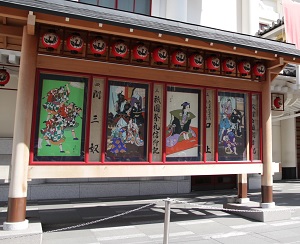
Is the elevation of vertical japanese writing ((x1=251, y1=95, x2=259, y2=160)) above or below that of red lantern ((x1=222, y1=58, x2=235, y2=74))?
below

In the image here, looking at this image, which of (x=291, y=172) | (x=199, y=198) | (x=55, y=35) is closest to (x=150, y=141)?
(x=55, y=35)

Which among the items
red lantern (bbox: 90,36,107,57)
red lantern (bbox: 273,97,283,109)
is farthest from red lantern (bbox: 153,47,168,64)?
red lantern (bbox: 273,97,283,109)

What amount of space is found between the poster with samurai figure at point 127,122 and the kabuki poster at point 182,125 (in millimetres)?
665

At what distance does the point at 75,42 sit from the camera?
5.94m

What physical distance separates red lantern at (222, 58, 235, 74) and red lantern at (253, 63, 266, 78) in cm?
73

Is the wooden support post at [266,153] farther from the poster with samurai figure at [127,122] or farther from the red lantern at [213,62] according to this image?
the poster with samurai figure at [127,122]

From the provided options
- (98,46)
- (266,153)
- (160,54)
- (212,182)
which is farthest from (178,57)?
(212,182)

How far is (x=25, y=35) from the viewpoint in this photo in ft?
18.6

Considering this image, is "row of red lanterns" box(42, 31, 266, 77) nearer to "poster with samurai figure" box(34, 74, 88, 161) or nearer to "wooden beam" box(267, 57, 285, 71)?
"wooden beam" box(267, 57, 285, 71)

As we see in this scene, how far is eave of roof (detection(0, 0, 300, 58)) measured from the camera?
5148 millimetres

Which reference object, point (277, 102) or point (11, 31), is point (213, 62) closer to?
point (11, 31)

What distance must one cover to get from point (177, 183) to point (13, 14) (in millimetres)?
9297

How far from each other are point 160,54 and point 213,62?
1489 mm

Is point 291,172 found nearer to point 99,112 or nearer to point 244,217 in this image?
point 244,217
